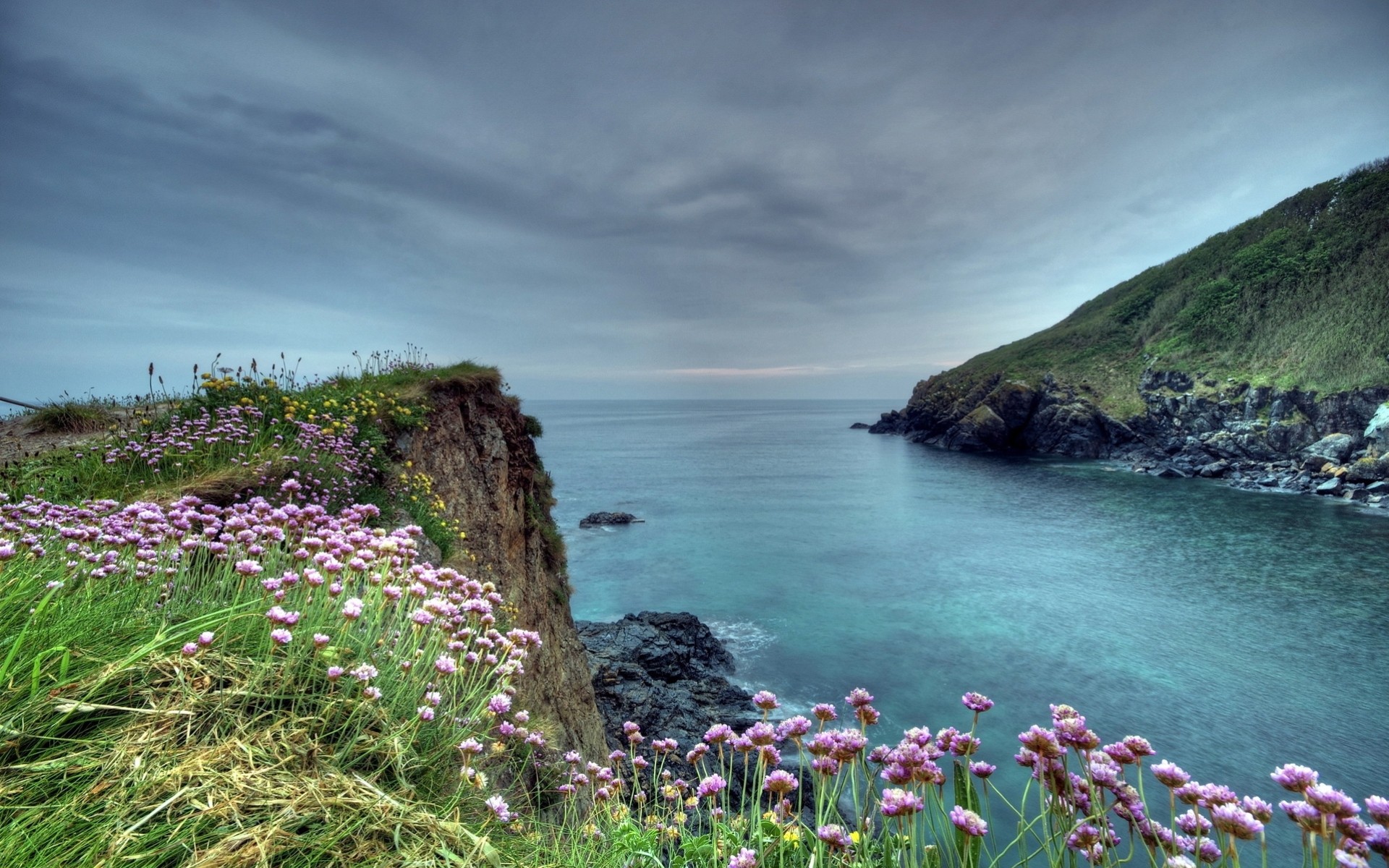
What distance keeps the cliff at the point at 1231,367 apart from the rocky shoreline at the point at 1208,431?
0.20 m

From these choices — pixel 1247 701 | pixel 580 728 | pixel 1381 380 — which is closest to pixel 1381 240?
pixel 1381 380

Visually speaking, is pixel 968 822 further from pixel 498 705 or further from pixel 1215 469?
pixel 1215 469

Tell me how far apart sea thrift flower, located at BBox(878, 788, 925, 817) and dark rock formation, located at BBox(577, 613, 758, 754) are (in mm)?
15019

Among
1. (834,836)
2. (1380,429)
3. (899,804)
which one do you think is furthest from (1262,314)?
(834,836)

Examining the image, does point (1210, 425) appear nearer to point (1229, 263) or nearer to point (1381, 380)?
point (1381, 380)

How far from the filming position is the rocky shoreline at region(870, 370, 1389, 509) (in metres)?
62.3

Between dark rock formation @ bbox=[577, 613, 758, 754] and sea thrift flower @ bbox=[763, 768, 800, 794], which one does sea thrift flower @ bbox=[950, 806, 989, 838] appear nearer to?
sea thrift flower @ bbox=[763, 768, 800, 794]

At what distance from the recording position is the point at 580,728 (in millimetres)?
13797

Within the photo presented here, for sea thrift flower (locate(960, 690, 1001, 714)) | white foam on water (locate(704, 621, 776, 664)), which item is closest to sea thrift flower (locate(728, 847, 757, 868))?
sea thrift flower (locate(960, 690, 1001, 714))

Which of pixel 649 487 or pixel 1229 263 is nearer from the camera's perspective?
pixel 649 487

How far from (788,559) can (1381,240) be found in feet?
389

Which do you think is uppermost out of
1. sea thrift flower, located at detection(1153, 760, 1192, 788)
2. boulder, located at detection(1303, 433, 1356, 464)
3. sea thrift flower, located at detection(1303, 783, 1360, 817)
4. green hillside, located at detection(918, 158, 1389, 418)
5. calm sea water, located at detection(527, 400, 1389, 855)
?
green hillside, located at detection(918, 158, 1389, 418)

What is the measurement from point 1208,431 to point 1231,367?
1563 centimetres

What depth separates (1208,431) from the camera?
79125 millimetres
